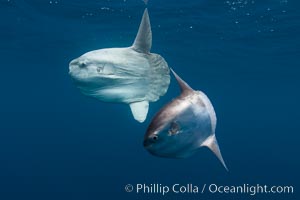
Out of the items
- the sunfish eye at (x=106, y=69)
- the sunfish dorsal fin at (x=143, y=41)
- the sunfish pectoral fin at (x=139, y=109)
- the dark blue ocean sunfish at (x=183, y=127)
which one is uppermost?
the sunfish dorsal fin at (x=143, y=41)

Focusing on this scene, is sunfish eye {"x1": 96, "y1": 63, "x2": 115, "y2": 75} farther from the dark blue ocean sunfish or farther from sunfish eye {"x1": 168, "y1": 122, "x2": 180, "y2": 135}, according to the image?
sunfish eye {"x1": 168, "y1": 122, "x2": 180, "y2": 135}

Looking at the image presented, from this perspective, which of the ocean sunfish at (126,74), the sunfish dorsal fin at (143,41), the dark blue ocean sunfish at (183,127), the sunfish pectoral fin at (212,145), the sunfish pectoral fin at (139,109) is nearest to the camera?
the dark blue ocean sunfish at (183,127)

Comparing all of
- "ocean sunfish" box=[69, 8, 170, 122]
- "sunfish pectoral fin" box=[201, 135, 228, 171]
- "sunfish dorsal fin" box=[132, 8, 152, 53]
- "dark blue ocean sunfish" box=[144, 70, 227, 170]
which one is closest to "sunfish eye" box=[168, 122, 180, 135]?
"dark blue ocean sunfish" box=[144, 70, 227, 170]

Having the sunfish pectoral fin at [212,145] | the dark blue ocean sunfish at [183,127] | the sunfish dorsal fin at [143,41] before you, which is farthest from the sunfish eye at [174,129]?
the sunfish dorsal fin at [143,41]

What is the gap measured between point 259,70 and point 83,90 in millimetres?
35165

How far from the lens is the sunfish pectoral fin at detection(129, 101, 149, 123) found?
120 inches

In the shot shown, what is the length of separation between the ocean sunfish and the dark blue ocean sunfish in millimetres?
711

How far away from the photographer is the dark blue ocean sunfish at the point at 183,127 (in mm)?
2066

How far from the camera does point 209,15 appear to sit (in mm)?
17703

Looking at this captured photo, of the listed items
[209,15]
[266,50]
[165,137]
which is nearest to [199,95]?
[165,137]

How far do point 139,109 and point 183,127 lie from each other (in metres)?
0.99

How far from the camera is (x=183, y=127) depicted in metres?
Answer: 2.17

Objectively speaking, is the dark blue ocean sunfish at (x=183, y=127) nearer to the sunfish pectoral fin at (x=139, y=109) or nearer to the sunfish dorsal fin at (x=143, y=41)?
the sunfish pectoral fin at (x=139, y=109)

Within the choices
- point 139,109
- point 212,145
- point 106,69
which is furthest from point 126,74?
point 212,145
